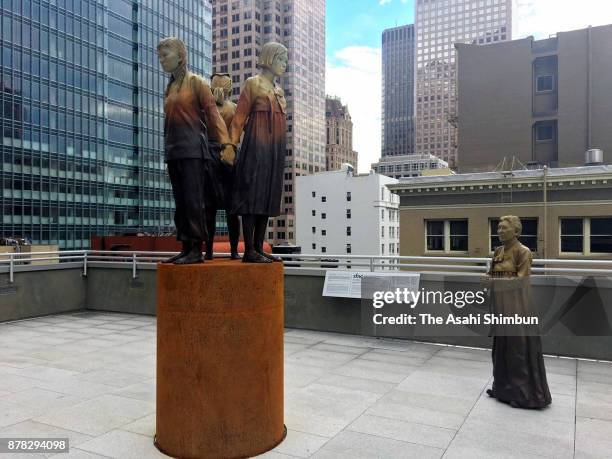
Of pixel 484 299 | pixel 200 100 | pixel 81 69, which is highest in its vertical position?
pixel 81 69

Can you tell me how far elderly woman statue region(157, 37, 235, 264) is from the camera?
5.83m

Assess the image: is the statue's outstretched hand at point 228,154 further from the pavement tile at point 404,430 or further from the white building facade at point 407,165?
the white building facade at point 407,165

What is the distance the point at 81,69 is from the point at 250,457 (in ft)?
255

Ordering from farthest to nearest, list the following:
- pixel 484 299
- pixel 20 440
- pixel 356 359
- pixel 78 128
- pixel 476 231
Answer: pixel 78 128, pixel 476 231, pixel 484 299, pixel 356 359, pixel 20 440

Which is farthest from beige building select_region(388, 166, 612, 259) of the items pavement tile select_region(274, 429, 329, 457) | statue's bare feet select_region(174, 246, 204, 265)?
statue's bare feet select_region(174, 246, 204, 265)

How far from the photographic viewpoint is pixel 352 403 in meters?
7.21

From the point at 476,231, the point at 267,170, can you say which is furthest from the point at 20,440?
the point at 476,231

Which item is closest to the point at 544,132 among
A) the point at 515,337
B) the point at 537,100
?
the point at 537,100

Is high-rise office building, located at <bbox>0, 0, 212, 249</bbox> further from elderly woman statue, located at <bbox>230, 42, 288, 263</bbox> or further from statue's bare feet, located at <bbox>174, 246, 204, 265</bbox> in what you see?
elderly woman statue, located at <bbox>230, 42, 288, 263</bbox>

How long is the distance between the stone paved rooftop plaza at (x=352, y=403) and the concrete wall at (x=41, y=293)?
3348mm

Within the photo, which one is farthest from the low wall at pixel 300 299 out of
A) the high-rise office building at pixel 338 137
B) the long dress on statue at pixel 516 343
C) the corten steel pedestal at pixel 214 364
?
the high-rise office building at pixel 338 137

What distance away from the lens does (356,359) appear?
32.5 ft

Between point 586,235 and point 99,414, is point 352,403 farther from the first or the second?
point 586,235

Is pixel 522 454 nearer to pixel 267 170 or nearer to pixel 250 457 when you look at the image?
pixel 250 457
